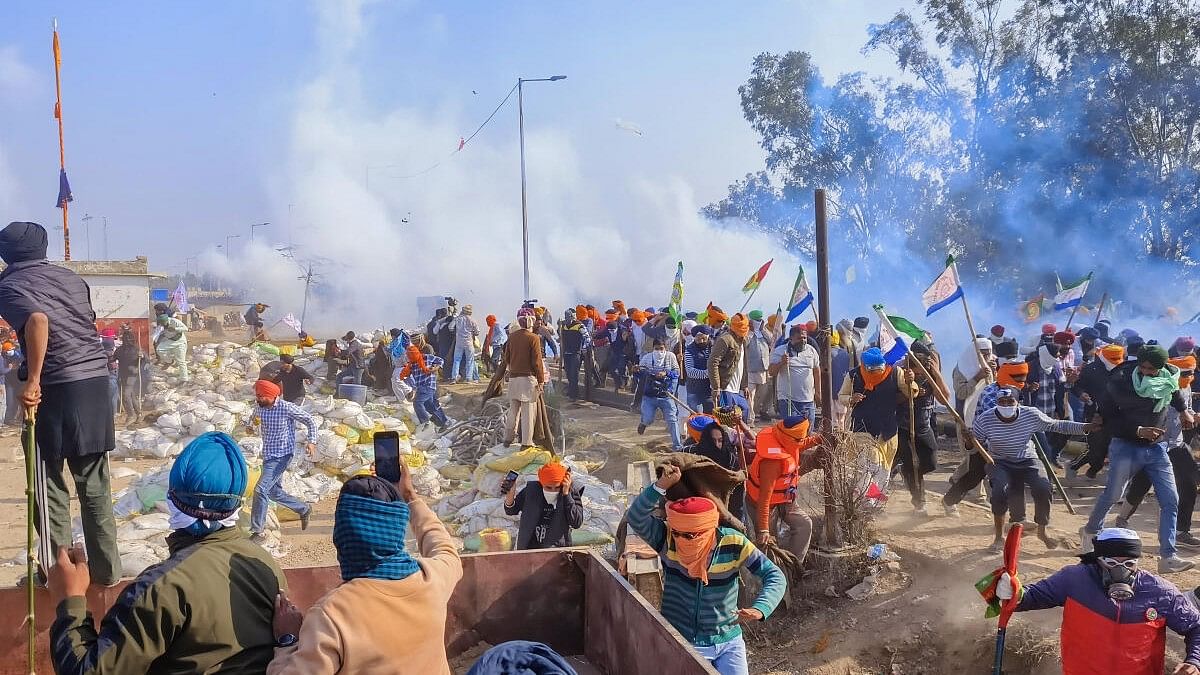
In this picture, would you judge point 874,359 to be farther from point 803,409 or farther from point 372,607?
point 372,607

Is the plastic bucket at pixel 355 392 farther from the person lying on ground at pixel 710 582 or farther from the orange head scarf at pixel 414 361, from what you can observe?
the person lying on ground at pixel 710 582

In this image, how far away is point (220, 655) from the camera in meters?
2.34

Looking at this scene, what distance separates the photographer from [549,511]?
6.85 metres

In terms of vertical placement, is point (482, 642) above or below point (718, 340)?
below

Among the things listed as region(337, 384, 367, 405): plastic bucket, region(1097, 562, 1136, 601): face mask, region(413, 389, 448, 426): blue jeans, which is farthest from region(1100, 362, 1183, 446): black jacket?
region(337, 384, 367, 405): plastic bucket

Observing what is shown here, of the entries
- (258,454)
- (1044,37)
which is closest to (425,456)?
(258,454)

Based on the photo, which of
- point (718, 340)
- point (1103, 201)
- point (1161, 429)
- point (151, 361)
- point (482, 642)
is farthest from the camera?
point (1103, 201)

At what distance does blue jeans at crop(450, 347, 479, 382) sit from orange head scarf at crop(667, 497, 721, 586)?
14.9 metres

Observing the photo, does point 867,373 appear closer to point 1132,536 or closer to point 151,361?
point 1132,536

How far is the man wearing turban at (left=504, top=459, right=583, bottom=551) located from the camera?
6793mm

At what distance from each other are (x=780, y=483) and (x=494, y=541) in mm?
3113

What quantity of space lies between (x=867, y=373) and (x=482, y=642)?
18.7 ft

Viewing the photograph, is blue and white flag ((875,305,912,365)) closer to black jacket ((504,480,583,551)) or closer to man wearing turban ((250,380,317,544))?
black jacket ((504,480,583,551))

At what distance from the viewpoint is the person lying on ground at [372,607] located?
2271mm
